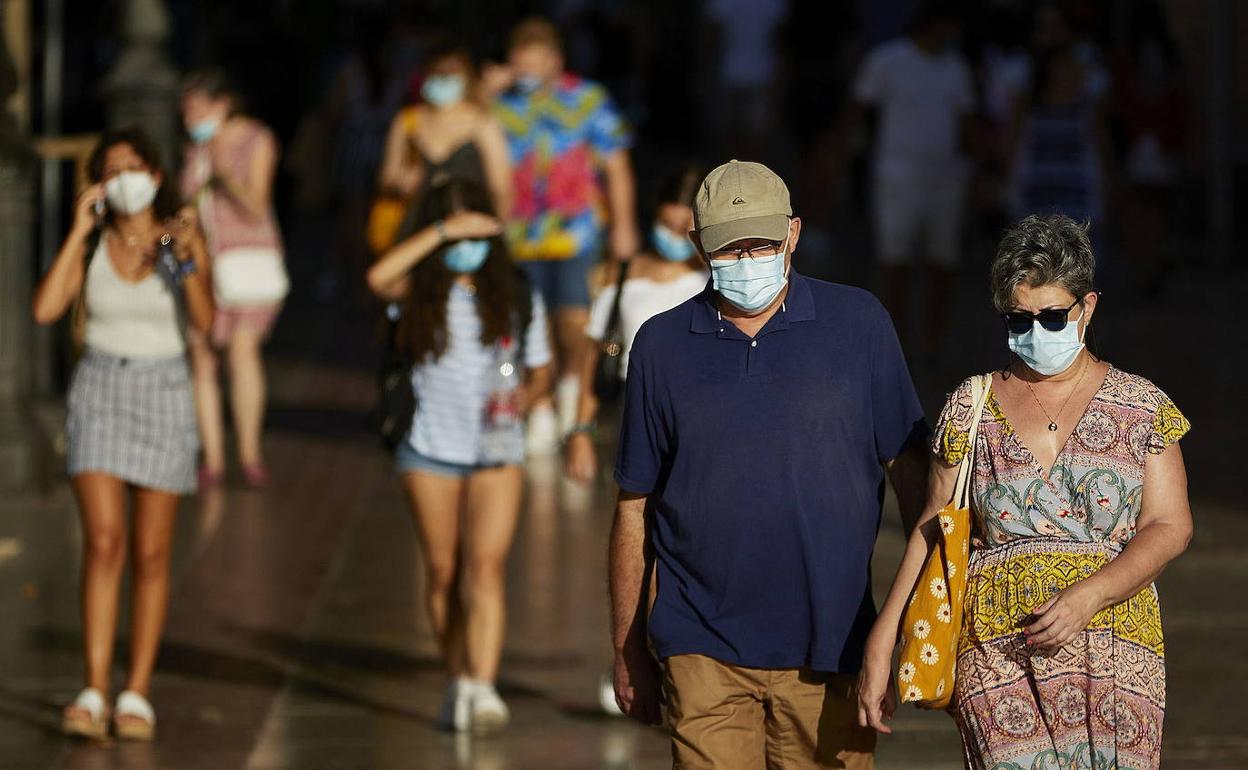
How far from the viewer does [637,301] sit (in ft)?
24.2

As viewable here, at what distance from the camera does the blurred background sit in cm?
768

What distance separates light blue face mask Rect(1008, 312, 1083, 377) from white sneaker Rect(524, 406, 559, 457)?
7537mm

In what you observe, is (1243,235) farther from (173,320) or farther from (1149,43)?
(173,320)

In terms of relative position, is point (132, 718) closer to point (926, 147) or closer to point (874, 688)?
point (874, 688)

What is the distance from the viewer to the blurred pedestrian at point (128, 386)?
729cm

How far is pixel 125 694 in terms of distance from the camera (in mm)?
7348

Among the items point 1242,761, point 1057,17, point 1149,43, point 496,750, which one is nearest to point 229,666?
point 496,750

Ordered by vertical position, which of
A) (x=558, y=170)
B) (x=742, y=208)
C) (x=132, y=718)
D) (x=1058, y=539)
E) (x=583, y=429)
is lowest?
(x=132, y=718)

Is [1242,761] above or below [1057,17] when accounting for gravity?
below

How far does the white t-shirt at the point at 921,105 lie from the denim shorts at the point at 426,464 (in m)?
7.40

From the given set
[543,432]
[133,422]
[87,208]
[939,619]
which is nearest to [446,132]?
[543,432]

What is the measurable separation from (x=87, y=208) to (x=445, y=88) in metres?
3.14

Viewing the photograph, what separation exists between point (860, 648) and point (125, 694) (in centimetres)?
313

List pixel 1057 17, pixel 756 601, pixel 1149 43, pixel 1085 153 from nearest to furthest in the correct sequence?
pixel 756 601, pixel 1085 153, pixel 1057 17, pixel 1149 43
